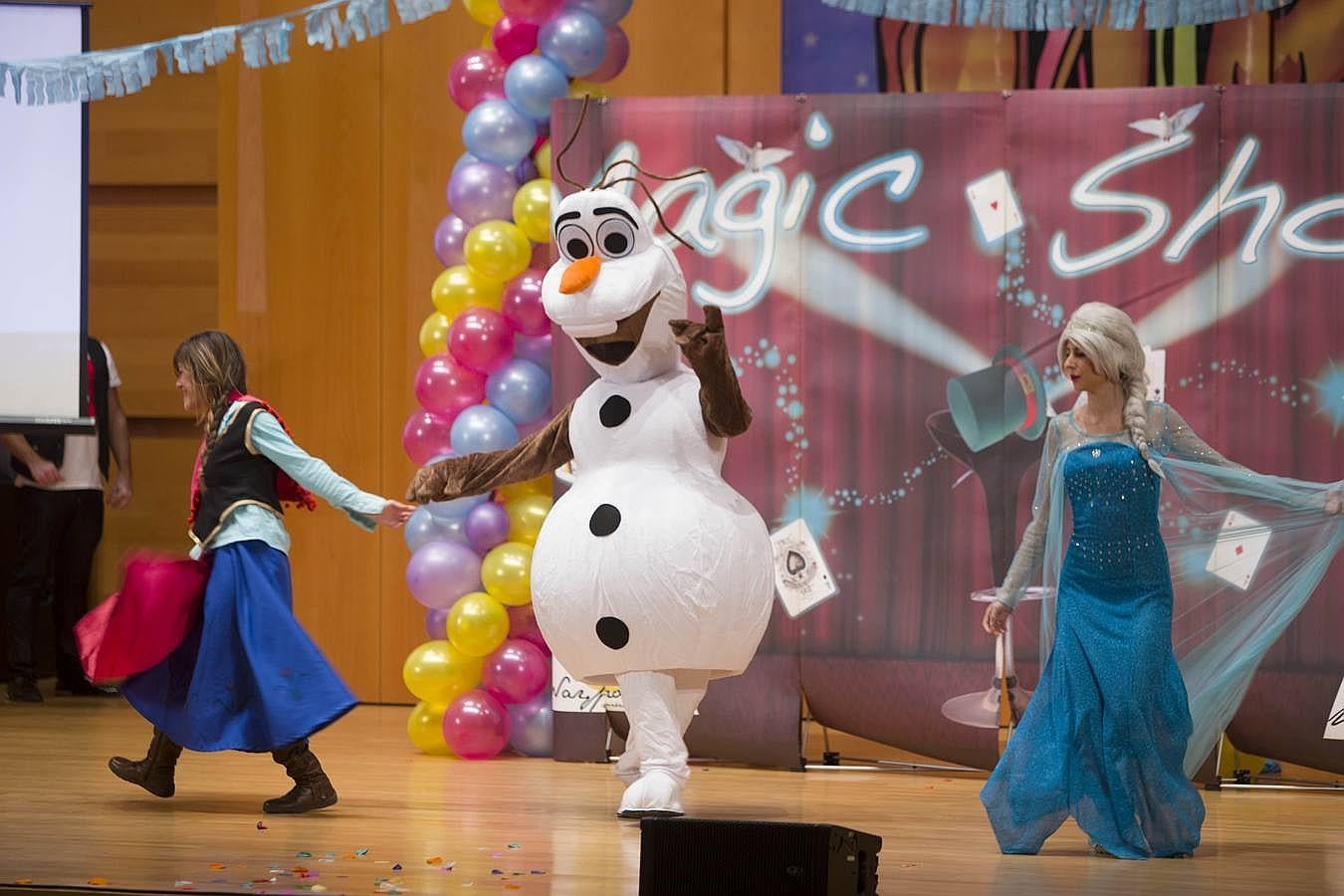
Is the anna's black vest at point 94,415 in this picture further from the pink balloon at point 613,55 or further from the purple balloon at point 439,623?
the pink balloon at point 613,55

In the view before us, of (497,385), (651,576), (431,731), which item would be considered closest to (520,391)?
(497,385)

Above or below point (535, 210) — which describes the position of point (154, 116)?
above

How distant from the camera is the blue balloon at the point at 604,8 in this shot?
5.64 m

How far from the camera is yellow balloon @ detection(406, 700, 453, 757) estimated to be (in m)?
5.71

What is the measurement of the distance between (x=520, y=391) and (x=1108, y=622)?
2.17 meters

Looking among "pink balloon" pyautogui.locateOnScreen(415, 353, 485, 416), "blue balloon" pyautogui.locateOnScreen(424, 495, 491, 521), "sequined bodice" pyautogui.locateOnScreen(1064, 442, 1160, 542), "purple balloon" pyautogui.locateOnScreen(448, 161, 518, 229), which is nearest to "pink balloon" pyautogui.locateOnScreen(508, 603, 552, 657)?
"blue balloon" pyautogui.locateOnScreen(424, 495, 491, 521)

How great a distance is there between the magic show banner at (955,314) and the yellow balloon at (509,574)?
1.76ft

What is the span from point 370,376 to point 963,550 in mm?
2631

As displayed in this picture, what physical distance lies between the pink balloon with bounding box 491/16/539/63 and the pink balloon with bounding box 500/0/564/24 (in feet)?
0.13

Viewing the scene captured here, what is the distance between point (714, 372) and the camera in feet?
13.9

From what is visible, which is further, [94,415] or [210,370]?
[94,415]

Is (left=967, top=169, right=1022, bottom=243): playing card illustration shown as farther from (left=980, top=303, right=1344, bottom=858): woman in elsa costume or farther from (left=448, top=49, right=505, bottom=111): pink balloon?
(left=448, top=49, right=505, bottom=111): pink balloon

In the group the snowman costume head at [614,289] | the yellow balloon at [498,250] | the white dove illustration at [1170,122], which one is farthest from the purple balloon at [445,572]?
the white dove illustration at [1170,122]

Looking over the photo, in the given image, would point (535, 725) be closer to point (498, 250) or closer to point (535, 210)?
point (498, 250)
